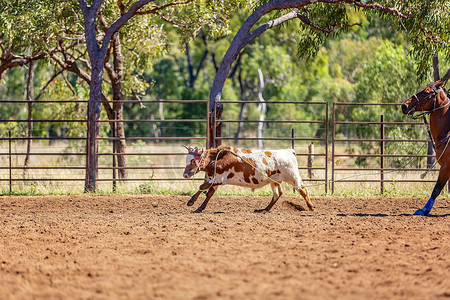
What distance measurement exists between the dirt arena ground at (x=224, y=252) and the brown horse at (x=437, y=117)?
0.59 metres

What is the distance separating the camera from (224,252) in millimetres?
7223

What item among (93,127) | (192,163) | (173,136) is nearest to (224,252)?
(192,163)

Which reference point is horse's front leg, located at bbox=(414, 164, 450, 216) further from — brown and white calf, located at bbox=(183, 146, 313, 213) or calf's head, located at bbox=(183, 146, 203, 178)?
calf's head, located at bbox=(183, 146, 203, 178)

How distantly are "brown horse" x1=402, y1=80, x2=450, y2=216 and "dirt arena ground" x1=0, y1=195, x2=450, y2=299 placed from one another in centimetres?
59

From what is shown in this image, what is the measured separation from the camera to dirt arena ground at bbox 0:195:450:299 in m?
5.50

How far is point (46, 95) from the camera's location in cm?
2256

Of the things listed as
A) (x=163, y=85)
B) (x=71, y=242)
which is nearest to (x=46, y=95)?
(x=71, y=242)

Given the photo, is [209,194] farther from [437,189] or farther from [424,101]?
[424,101]

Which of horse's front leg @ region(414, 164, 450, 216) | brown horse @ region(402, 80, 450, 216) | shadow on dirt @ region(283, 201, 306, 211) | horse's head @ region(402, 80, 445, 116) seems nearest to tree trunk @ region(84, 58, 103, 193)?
shadow on dirt @ region(283, 201, 306, 211)

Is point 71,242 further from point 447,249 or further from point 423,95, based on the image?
point 423,95

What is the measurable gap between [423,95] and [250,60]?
28944mm

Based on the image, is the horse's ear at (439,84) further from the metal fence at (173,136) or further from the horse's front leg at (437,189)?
the metal fence at (173,136)

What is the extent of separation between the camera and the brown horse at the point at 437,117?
10523mm

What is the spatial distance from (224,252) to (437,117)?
17.9 ft
